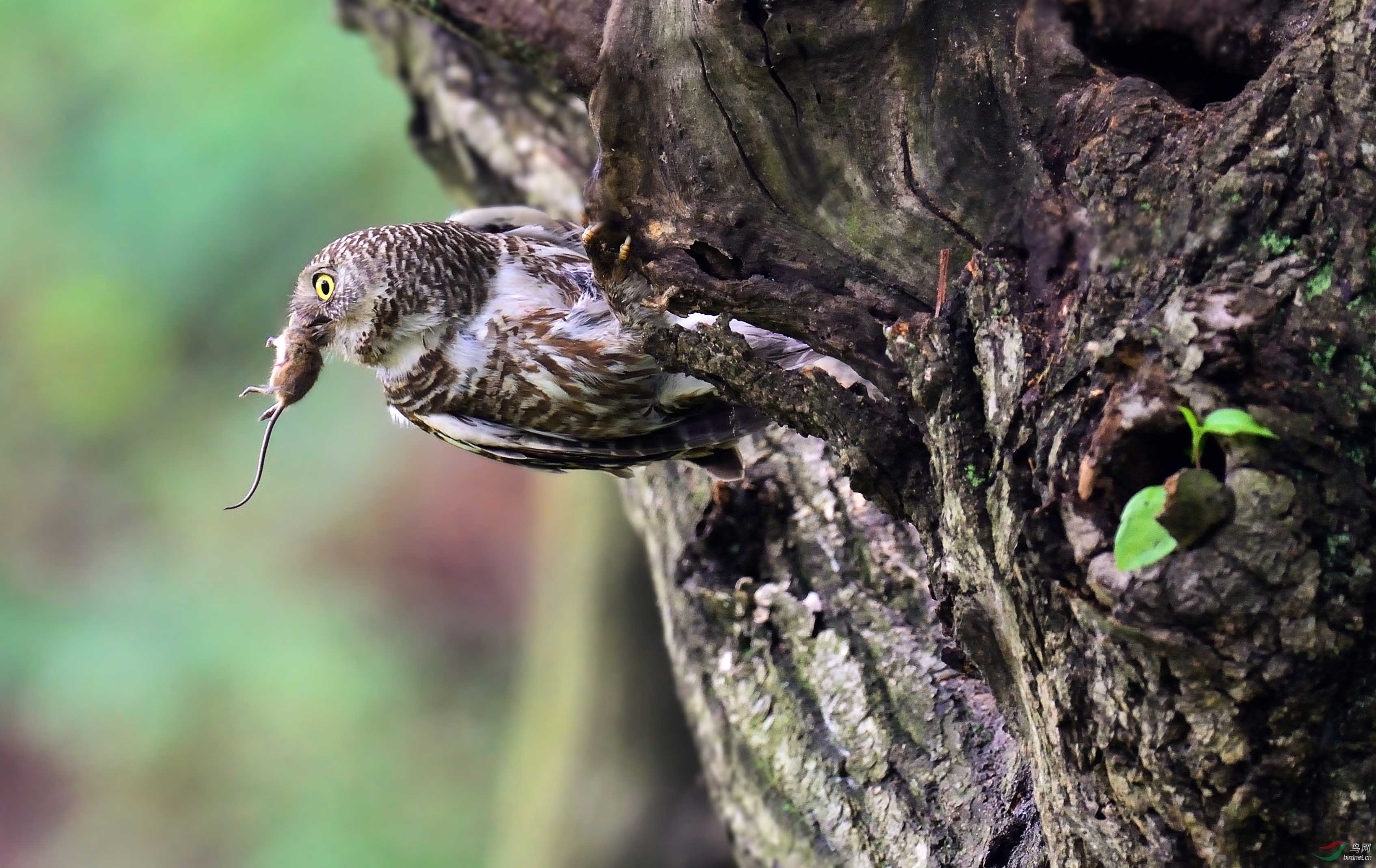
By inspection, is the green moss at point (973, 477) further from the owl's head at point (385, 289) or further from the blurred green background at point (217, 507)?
the blurred green background at point (217, 507)

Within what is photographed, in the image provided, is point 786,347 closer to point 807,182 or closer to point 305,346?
point 807,182

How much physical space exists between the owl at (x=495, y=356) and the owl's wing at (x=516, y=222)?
27 centimetres

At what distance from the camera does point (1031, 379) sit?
4.22 feet

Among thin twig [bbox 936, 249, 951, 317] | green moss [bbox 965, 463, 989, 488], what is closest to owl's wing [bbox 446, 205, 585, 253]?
thin twig [bbox 936, 249, 951, 317]

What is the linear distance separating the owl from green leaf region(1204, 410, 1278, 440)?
123 cm

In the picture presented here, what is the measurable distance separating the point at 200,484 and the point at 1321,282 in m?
8.08

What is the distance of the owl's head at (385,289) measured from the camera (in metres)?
2.46

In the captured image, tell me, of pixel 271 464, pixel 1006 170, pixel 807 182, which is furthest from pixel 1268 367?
pixel 271 464

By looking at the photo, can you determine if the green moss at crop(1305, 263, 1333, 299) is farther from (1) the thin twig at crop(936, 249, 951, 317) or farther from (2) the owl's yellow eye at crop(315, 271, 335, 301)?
(2) the owl's yellow eye at crop(315, 271, 335, 301)

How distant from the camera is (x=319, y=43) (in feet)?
21.6

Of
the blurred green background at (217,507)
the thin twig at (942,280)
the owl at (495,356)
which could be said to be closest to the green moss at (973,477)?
the thin twig at (942,280)

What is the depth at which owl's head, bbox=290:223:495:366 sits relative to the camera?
246 centimetres

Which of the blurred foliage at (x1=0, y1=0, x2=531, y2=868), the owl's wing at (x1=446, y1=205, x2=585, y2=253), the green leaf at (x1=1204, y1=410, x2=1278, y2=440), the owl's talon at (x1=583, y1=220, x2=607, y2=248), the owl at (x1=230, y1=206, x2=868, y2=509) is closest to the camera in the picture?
the green leaf at (x1=1204, y1=410, x2=1278, y2=440)

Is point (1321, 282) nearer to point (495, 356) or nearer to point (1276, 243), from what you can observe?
point (1276, 243)
